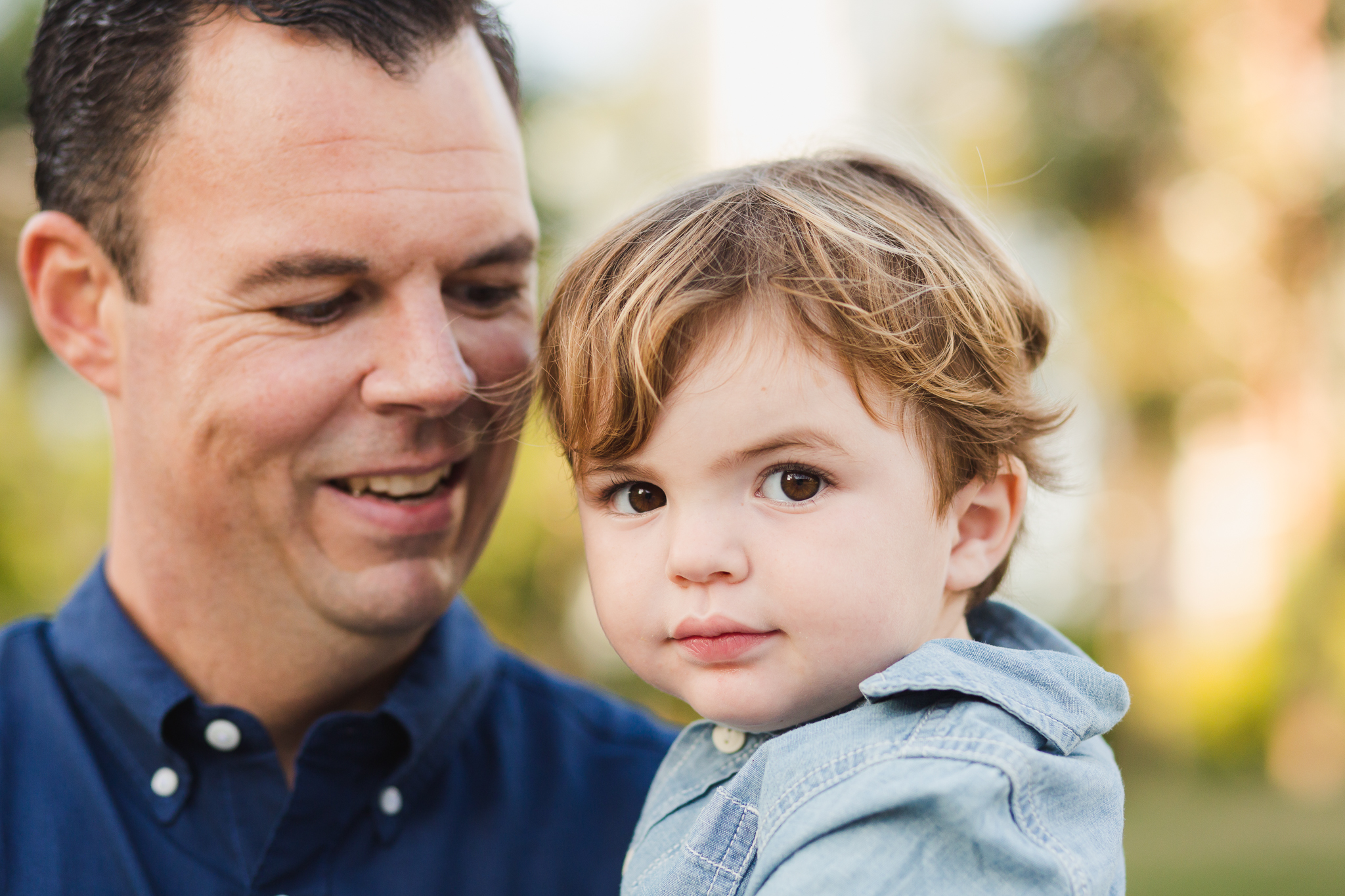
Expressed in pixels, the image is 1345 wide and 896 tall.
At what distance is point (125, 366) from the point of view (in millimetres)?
2221

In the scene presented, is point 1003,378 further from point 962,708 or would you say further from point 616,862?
point 616,862

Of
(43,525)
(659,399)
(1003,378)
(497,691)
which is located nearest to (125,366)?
(497,691)

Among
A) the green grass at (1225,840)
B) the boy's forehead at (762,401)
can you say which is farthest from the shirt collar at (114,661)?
the green grass at (1225,840)

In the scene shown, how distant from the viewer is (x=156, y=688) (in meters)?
2.10

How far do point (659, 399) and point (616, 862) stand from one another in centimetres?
113

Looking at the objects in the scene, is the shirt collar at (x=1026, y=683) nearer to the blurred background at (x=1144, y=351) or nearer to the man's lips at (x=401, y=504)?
the man's lips at (x=401, y=504)

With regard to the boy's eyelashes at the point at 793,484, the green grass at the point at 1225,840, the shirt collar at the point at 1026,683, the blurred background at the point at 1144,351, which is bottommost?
the shirt collar at the point at 1026,683

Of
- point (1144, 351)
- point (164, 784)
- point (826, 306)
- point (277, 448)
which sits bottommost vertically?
point (164, 784)

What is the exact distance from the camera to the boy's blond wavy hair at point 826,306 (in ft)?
5.37

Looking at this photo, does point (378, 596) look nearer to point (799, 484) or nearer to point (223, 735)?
point (223, 735)

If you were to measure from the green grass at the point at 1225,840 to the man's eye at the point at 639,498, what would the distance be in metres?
6.99

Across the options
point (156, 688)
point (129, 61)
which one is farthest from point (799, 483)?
point (129, 61)

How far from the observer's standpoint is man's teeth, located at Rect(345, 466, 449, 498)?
218 centimetres

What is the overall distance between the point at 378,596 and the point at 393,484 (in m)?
0.22
